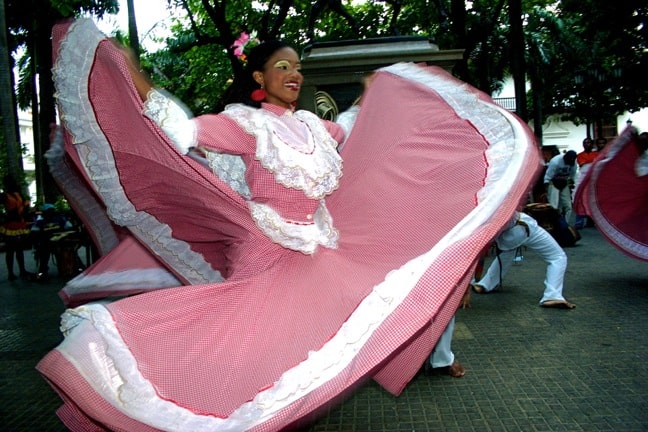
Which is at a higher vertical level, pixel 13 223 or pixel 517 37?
pixel 517 37

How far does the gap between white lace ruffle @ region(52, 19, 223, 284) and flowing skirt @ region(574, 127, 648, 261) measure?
472 centimetres

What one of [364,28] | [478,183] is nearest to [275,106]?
[478,183]

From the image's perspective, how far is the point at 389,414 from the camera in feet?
11.1

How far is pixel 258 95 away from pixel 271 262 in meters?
0.84

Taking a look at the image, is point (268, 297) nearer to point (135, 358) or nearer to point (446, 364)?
point (135, 358)

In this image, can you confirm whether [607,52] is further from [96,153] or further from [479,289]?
[96,153]

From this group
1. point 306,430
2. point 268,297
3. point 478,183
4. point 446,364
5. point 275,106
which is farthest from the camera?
point 446,364

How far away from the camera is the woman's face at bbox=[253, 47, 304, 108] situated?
2906 mm

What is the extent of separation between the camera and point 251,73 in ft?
9.81

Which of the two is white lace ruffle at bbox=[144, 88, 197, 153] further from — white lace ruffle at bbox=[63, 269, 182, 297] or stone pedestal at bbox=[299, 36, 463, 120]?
stone pedestal at bbox=[299, 36, 463, 120]

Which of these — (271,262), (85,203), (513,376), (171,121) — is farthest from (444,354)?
(85,203)

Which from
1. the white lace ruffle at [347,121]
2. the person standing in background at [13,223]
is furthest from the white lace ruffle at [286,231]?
the person standing in background at [13,223]

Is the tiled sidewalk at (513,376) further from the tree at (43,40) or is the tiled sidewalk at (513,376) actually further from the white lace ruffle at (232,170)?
the tree at (43,40)

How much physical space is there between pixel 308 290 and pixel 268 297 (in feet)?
0.55
